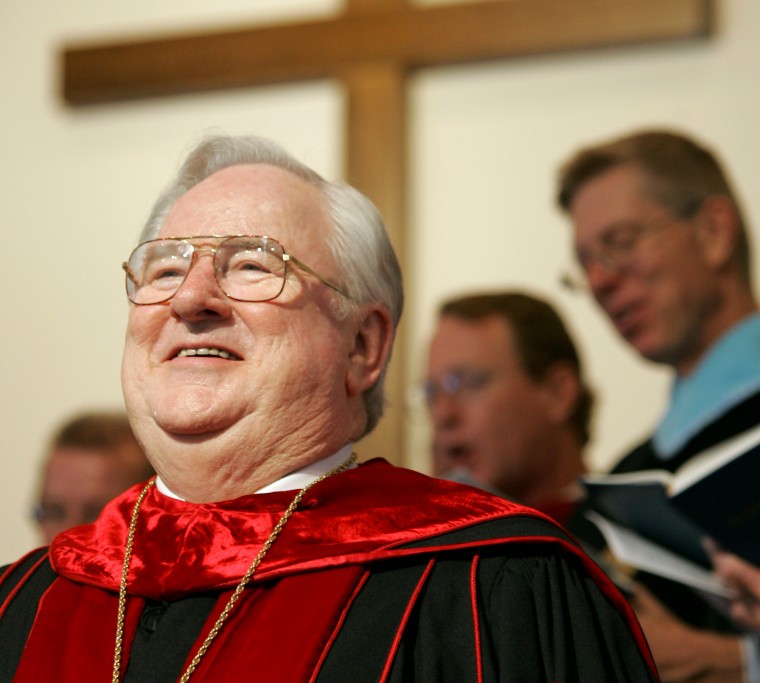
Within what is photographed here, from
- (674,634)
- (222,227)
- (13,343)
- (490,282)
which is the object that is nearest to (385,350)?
(222,227)

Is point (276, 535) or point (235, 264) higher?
point (235, 264)

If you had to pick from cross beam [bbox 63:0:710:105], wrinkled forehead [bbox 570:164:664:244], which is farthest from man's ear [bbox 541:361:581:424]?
cross beam [bbox 63:0:710:105]

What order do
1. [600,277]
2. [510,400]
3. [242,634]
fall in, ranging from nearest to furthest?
1. [242,634]
2. [510,400]
3. [600,277]

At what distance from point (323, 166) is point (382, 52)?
1.80ft

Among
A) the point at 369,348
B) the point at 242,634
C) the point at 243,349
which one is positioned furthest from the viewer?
the point at 369,348

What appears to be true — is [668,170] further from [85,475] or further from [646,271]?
[85,475]

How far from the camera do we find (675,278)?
4.55m

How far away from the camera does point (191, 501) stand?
2469 mm

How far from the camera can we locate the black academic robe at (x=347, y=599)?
2.22 meters

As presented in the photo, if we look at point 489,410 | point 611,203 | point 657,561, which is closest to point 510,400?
point 489,410

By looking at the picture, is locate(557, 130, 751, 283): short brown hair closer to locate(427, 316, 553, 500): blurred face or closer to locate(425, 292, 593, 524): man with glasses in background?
locate(425, 292, 593, 524): man with glasses in background

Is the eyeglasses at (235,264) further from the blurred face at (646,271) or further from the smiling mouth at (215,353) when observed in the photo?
the blurred face at (646,271)

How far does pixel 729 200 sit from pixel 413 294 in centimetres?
142

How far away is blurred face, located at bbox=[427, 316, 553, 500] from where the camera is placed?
15.2 feet
